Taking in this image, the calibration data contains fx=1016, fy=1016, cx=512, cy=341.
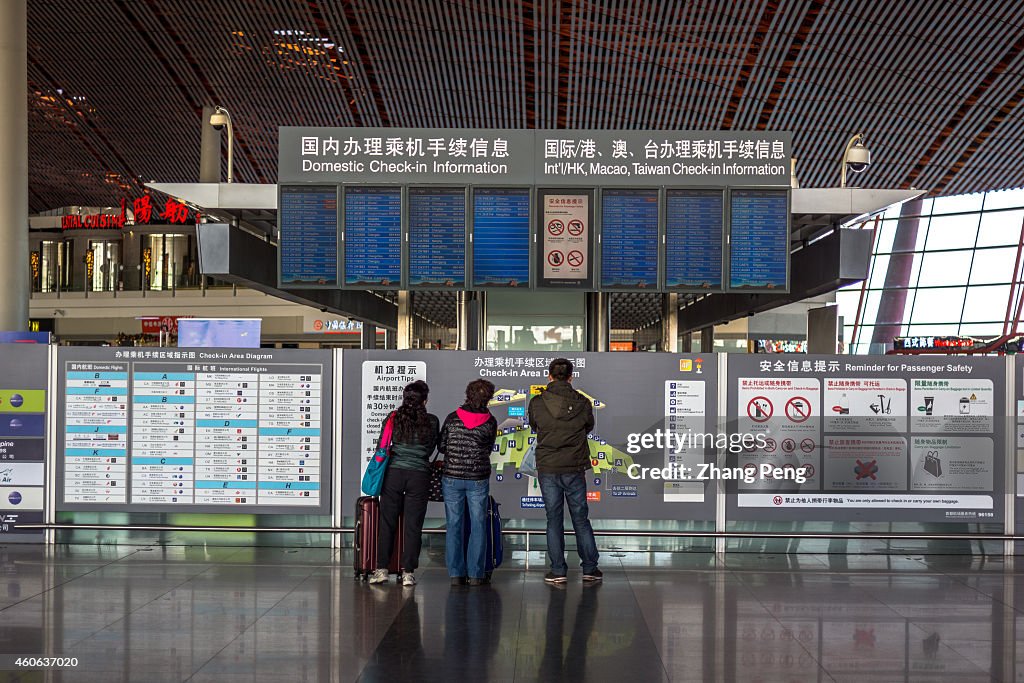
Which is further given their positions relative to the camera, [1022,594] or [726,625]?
[1022,594]

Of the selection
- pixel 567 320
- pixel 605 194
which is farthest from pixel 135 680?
pixel 567 320

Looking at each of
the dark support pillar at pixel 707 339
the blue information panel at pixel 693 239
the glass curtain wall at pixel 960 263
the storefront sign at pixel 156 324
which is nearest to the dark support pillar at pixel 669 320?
the blue information panel at pixel 693 239

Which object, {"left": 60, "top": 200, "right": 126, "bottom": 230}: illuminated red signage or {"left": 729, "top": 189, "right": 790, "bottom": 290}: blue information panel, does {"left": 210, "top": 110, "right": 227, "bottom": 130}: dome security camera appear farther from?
{"left": 60, "top": 200, "right": 126, "bottom": 230}: illuminated red signage

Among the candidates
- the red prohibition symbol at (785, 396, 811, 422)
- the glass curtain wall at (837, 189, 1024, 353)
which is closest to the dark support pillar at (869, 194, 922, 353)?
the glass curtain wall at (837, 189, 1024, 353)

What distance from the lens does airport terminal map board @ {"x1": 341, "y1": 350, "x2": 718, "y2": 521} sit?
28.5 feet

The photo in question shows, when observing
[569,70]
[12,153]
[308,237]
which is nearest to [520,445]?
[308,237]

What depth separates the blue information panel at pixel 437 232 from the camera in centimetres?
1009

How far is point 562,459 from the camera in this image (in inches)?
293

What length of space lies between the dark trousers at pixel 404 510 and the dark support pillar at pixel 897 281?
30.6 meters

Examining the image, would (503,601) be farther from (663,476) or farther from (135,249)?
(135,249)

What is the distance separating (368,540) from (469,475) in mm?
907

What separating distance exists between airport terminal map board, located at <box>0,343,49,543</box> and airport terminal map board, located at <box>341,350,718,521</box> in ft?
8.67

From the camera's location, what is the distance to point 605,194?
1018 centimetres

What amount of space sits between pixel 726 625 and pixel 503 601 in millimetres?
1496
